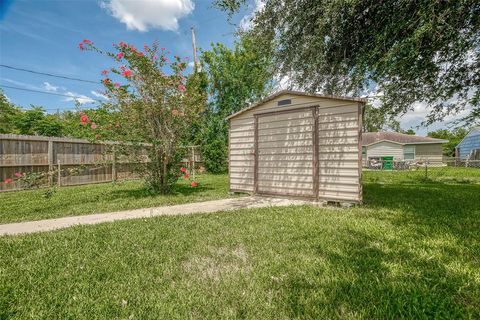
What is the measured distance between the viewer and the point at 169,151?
693 cm

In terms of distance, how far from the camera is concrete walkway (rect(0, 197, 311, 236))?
4.01 meters

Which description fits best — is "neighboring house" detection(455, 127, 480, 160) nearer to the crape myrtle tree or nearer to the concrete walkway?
the concrete walkway

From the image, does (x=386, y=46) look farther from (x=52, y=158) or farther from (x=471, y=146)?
(x=471, y=146)

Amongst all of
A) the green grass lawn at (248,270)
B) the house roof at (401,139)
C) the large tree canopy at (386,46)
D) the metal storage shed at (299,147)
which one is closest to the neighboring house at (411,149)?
the house roof at (401,139)

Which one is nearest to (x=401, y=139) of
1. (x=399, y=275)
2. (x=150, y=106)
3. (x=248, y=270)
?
(x=150, y=106)

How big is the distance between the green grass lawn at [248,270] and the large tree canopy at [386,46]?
3.13 metres

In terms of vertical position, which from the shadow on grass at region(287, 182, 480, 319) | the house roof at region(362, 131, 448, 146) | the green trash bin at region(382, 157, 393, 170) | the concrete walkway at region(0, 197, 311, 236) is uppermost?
the house roof at region(362, 131, 448, 146)

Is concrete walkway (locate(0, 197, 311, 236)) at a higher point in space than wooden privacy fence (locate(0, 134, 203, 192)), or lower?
lower

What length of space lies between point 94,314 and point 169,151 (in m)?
5.46

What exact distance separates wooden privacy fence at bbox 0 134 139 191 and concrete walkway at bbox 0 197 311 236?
236 centimetres

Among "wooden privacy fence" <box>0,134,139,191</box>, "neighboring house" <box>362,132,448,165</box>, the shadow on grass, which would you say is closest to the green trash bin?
"neighboring house" <box>362,132,448,165</box>

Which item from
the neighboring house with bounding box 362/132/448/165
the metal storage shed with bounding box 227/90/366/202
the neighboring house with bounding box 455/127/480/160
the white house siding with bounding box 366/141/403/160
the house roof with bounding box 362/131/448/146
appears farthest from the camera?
the neighboring house with bounding box 455/127/480/160

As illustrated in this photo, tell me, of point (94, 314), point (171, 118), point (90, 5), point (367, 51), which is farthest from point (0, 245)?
point (90, 5)

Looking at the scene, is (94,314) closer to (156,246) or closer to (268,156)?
(156,246)
